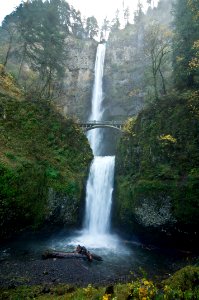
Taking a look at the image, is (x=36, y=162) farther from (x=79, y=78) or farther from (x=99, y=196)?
(x=79, y=78)

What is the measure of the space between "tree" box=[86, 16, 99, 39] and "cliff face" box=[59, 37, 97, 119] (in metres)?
13.5

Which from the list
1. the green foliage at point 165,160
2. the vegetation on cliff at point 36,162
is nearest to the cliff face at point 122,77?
the vegetation on cliff at point 36,162

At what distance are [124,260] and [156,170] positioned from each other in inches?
252

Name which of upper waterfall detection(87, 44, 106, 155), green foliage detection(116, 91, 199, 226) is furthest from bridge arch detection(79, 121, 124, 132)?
green foliage detection(116, 91, 199, 226)

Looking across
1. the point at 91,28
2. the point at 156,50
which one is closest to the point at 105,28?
the point at 91,28

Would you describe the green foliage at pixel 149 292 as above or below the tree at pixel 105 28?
below

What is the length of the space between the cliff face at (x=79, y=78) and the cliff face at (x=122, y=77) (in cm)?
361

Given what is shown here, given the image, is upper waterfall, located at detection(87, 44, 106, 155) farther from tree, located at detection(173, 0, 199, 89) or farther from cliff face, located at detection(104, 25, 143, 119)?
tree, located at detection(173, 0, 199, 89)

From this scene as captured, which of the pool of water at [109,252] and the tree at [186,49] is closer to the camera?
the pool of water at [109,252]

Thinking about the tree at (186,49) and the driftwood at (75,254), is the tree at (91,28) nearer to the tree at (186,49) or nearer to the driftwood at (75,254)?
the tree at (186,49)

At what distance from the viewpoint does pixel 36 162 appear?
19656 millimetres

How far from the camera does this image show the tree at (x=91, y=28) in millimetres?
77188

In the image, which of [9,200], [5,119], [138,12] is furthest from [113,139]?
[138,12]

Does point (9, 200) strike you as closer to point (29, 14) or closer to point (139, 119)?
point (139, 119)
